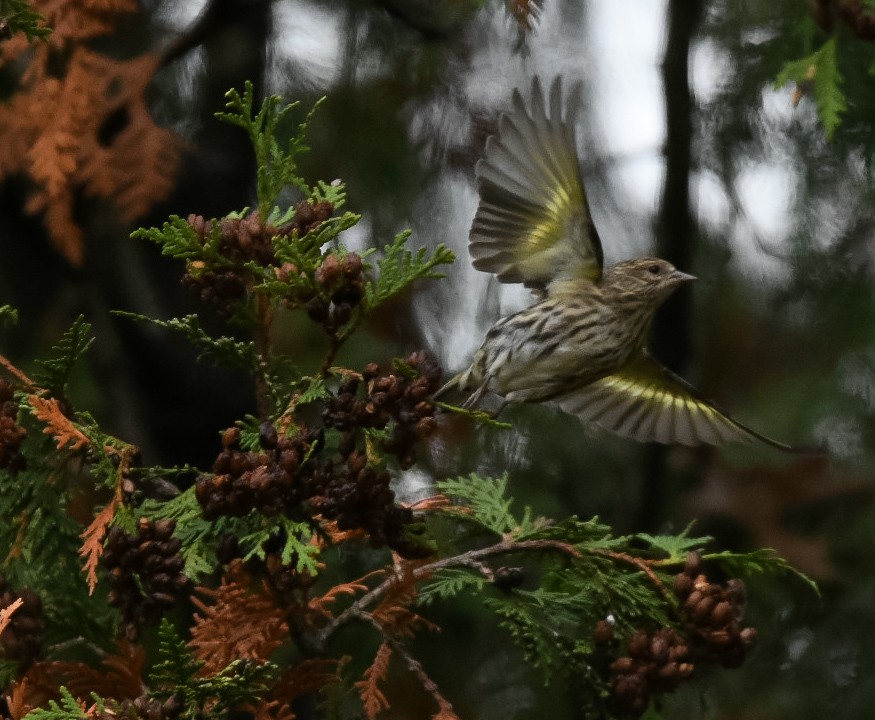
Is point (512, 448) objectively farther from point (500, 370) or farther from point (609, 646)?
point (609, 646)

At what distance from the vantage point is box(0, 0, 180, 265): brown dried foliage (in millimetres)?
2975

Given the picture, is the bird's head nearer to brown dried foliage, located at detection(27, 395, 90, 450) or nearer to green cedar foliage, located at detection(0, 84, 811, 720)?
green cedar foliage, located at detection(0, 84, 811, 720)

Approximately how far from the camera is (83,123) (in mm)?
3281

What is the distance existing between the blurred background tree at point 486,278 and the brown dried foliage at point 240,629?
1.59 meters

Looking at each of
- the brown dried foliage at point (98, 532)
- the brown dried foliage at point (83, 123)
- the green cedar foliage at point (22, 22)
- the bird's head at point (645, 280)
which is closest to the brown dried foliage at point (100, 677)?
the brown dried foliage at point (98, 532)

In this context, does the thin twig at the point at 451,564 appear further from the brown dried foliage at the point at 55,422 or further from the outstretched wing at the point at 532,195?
the outstretched wing at the point at 532,195

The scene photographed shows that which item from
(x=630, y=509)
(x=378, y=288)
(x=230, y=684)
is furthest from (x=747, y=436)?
(x=230, y=684)

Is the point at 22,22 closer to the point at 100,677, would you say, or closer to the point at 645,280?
the point at 100,677

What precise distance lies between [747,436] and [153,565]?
1869mm

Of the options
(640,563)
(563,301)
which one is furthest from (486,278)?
(640,563)

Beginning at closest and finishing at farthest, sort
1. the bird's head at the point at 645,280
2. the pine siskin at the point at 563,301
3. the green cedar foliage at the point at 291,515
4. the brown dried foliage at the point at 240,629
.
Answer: the green cedar foliage at the point at 291,515
the brown dried foliage at the point at 240,629
the pine siskin at the point at 563,301
the bird's head at the point at 645,280

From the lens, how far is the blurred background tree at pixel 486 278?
3764mm

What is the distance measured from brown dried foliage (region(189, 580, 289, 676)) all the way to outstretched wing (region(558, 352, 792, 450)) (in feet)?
4.26

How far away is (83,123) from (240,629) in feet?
5.56
